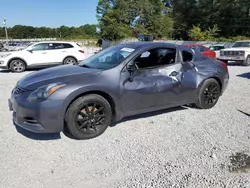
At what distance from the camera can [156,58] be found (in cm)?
443

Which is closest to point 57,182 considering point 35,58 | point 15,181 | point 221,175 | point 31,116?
point 15,181

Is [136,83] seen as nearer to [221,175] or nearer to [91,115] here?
[91,115]

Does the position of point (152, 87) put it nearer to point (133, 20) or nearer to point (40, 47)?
point (40, 47)

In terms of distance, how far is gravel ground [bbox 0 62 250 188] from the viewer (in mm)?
2674

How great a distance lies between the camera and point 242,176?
2729 millimetres

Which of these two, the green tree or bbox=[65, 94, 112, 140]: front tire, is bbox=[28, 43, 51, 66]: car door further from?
the green tree

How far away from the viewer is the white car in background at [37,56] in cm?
1086

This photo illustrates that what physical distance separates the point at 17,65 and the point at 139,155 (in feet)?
31.4

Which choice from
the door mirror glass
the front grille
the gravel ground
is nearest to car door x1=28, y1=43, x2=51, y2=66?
the gravel ground

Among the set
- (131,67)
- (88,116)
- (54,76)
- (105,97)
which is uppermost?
(131,67)

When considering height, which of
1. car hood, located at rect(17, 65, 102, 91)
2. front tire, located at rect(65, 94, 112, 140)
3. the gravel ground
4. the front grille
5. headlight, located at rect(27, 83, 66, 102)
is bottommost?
the gravel ground

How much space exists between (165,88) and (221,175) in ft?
6.15

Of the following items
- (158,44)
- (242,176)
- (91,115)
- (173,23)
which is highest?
(173,23)

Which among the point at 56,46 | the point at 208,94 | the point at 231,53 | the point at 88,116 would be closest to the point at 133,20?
the point at 231,53
